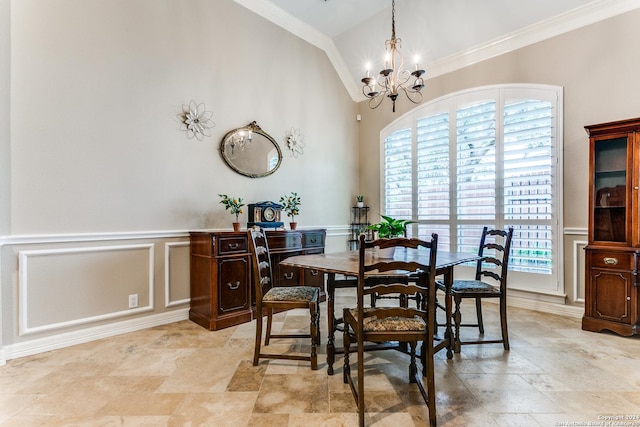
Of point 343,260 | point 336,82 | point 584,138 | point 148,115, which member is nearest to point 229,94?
point 148,115

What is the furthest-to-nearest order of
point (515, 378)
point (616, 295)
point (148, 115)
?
point (148, 115)
point (616, 295)
point (515, 378)

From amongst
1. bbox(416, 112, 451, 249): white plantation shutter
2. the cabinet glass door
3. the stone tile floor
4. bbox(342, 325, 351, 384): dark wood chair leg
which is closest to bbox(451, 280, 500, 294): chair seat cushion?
the stone tile floor

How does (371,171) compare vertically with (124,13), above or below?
below

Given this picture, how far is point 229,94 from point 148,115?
1009 millimetres

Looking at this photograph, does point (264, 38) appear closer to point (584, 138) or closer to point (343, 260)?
point (343, 260)

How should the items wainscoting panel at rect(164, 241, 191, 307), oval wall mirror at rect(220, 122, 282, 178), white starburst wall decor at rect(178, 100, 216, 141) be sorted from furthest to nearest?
oval wall mirror at rect(220, 122, 282, 178) < white starburst wall decor at rect(178, 100, 216, 141) < wainscoting panel at rect(164, 241, 191, 307)

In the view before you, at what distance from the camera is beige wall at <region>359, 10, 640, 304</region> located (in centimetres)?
310

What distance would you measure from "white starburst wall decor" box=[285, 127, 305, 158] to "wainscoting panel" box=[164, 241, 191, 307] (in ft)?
6.40

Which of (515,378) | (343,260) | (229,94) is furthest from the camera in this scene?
(229,94)

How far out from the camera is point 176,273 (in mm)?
3357

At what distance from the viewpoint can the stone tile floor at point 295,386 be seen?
1.72 m

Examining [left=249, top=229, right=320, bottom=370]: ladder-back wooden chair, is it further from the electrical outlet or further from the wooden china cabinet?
the wooden china cabinet

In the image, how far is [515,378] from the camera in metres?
2.12

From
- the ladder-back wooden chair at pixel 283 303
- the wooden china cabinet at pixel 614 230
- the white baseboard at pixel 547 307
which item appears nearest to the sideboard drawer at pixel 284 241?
the ladder-back wooden chair at pixel 283 303
